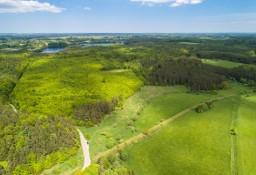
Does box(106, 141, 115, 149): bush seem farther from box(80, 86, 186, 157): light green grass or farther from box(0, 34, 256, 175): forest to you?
box(0, 34, 256, 175): forest

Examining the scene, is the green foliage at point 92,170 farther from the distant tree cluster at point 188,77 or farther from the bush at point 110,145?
the distant tree cluster at point 188,77

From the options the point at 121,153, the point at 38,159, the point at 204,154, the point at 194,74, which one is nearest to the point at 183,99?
the point at 194,74

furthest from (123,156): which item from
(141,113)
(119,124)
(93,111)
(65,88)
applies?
(65,88)

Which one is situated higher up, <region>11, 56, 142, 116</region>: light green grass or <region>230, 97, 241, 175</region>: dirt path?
<region>11, 56, 142, 116</region>: light green grass

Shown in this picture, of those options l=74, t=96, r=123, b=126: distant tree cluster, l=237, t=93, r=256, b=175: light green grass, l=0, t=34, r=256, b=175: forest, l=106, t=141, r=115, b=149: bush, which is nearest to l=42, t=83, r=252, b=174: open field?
l=106, t=141, r=115, b=149: bush

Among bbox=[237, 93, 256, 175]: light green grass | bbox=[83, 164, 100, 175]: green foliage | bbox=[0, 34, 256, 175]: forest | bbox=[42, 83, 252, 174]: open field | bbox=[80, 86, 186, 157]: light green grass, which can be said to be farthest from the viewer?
bbox=[42, 83, 252, 174]: open field

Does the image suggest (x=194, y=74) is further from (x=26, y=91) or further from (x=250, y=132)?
(x=26, y=91)
